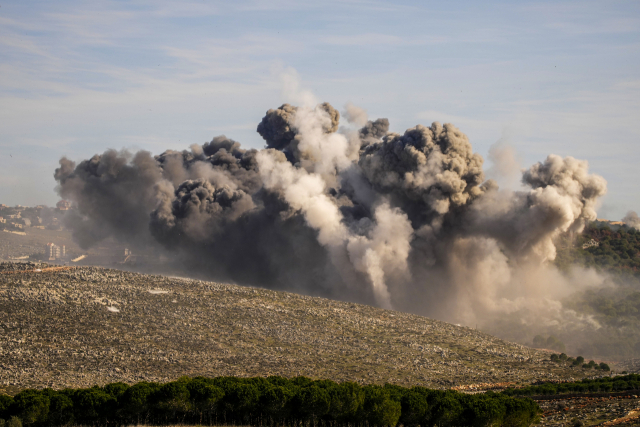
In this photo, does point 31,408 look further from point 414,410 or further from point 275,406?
point 414,410

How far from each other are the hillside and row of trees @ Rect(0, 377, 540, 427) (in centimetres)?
1266

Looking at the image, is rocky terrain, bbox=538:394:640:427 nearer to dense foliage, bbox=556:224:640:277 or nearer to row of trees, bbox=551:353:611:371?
row of trees, bbox=551:353:611:371

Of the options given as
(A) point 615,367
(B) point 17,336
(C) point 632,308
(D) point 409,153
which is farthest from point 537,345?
(B) point 17,336

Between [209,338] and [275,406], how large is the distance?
30112mm

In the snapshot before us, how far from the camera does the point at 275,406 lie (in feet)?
153

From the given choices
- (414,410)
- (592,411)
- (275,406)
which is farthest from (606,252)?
(275,406)

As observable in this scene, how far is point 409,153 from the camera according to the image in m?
107

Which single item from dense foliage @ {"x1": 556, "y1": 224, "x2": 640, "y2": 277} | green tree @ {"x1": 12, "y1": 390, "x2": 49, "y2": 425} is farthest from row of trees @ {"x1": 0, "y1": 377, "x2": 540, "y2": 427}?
dense foliage @ {"x1": 556, "y1": 224, "x2": 640, "y2": 277}

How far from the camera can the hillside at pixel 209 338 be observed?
63.8 meters

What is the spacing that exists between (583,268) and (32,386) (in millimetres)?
115872

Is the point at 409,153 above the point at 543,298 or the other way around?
above

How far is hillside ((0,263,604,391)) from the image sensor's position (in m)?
63.8

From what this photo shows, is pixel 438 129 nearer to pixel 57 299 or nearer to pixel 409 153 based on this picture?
pixel 409 153

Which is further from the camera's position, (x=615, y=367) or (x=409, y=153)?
(x=409, y=153)
